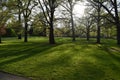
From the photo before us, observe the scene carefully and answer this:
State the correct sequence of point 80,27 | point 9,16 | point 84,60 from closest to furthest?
1. point 84,60
2. point 9,16
3. point 80,27

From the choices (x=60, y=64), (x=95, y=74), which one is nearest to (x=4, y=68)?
(x=60, y=64)

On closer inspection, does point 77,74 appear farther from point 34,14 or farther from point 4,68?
point 34,14

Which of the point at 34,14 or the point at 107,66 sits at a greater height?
the point at 34,14

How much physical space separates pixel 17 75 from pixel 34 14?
2772 cm

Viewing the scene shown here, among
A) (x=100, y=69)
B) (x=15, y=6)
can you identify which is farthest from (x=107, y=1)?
(x=100, y=69)

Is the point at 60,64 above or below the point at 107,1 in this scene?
below

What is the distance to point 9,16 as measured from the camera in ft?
143

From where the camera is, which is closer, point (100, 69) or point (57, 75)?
point (57, 75)

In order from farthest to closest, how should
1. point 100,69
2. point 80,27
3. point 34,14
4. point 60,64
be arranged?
point 80,27
point 34,14
point 60,64
point 100,69

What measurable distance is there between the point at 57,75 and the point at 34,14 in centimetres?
2792

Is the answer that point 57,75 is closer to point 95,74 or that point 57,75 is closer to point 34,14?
point 95,74

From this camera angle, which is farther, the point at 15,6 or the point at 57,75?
the point at 15,6

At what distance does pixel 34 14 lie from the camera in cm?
4066

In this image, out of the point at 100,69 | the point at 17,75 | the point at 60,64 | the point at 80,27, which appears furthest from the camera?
the point at 80,27
